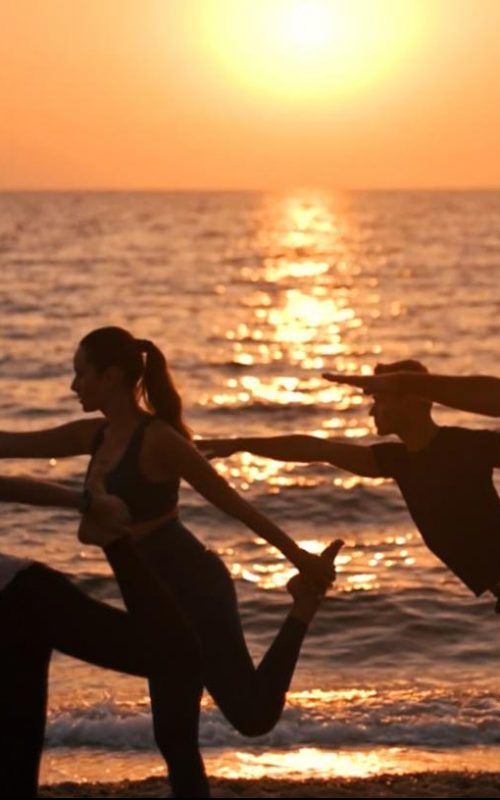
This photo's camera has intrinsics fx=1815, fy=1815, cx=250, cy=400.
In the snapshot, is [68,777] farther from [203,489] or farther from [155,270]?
[155,270]

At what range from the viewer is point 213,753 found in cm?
1181

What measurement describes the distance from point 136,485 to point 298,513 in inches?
698

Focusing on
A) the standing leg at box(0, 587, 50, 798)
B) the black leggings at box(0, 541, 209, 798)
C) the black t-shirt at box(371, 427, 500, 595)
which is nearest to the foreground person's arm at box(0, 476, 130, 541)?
the black leggings at box(0, 541, 209, 798)

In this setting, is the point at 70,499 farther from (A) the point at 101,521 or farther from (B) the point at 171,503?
(B) the point at 171,503

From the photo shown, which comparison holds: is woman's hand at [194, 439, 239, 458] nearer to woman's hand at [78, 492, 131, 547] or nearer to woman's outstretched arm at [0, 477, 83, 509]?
woman's hand at [78, 492, 131, 547]

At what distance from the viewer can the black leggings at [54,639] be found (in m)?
6.36

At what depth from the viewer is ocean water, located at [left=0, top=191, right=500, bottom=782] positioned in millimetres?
12320

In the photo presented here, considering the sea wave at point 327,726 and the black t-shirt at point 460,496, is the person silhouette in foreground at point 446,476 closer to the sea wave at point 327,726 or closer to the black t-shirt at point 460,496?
the black t-shirt at point 460,496

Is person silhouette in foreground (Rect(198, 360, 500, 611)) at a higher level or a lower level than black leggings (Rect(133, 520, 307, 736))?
higher

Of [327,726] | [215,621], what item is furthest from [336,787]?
[327,726]

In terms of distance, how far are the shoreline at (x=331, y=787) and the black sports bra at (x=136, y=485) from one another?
1468mm

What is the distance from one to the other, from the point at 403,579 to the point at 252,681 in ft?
40.3

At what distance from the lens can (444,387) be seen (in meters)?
7.18

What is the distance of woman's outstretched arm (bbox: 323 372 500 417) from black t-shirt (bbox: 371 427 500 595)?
0.48 meters
